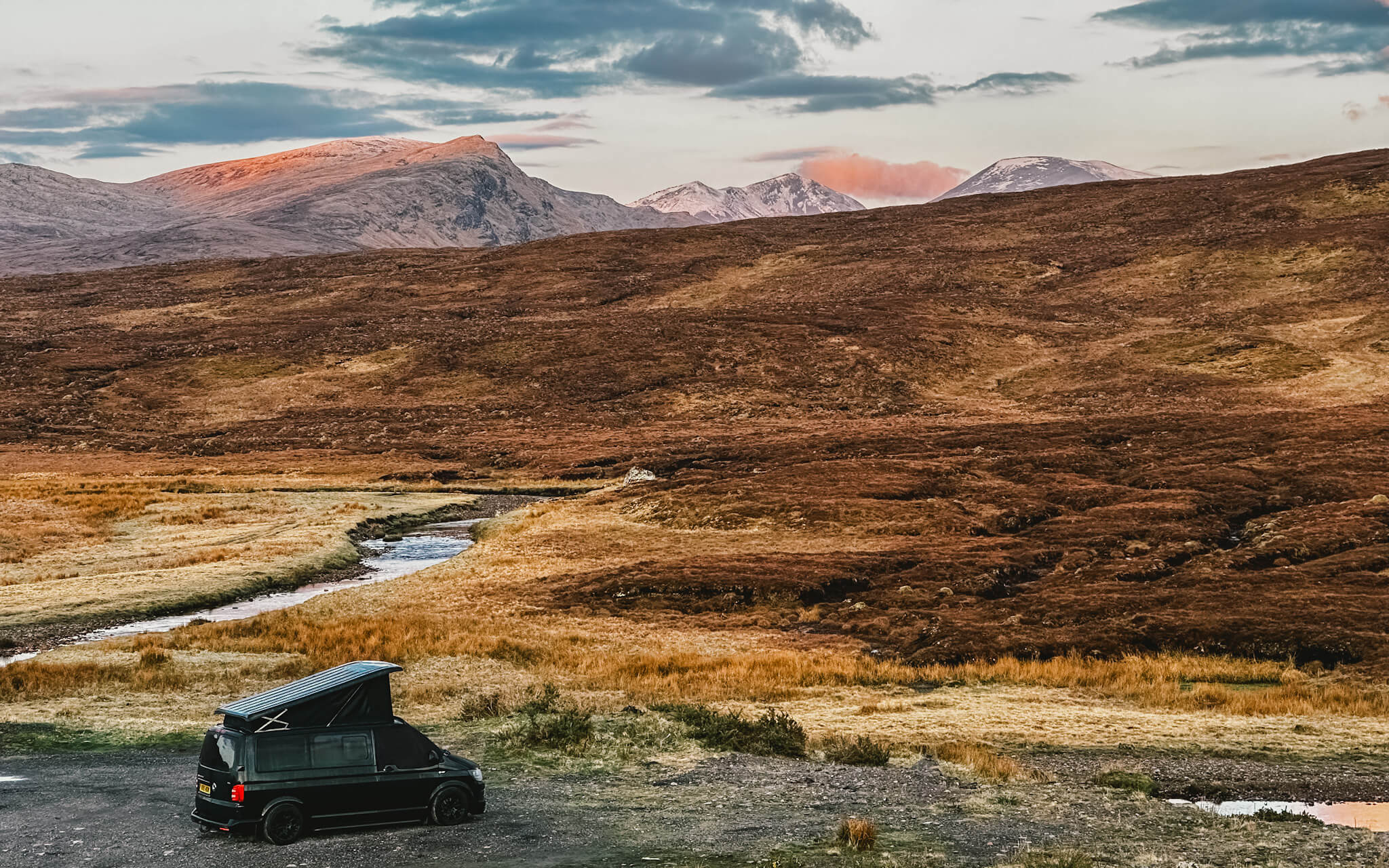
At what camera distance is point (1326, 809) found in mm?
24781

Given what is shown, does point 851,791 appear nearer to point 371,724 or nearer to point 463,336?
point 371,724

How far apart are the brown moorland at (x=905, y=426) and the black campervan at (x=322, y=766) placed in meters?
22.8

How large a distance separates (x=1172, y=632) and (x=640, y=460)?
69222mm

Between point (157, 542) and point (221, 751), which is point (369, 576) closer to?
point (157, 542)

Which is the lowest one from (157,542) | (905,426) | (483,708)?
(905,426)

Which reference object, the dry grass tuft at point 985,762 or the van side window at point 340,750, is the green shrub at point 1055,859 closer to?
the dry grass tuft at point 985,762

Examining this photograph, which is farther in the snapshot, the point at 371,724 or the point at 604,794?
the point at 604,794

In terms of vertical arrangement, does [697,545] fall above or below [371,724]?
below

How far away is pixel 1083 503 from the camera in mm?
71188

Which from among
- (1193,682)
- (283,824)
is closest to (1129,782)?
(1193,682)

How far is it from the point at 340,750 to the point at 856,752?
1149 centimetres

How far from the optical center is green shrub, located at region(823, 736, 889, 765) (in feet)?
91.6

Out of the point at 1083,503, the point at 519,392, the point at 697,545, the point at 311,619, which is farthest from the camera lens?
the point at 519,392

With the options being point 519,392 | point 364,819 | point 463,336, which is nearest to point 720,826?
point 364,819
